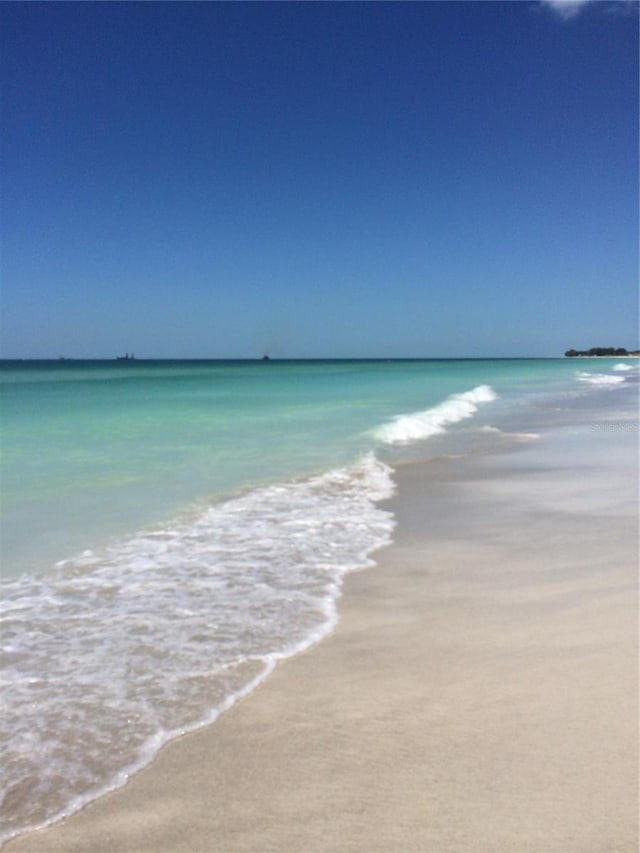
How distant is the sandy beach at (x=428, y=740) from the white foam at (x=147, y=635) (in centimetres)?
18

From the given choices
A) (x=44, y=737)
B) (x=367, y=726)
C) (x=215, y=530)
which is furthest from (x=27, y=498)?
(x=367, y=726)

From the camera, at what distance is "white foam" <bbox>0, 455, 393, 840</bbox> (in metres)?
2.64

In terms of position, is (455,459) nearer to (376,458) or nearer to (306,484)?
(376,458)

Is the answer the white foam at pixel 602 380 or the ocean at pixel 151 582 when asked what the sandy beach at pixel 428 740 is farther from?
the white foam at pixel 602 380

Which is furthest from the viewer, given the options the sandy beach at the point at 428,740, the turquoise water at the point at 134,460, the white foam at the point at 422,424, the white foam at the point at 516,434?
the white foam at the point at 422,424

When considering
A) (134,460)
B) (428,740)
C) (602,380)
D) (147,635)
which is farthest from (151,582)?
(602,380)

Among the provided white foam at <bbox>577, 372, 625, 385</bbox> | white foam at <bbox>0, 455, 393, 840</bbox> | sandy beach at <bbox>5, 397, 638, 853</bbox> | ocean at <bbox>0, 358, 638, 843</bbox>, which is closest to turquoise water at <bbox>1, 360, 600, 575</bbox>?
ocean at <bbox>0, 358, 638, 843</bbox>

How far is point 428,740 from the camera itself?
2625 mm

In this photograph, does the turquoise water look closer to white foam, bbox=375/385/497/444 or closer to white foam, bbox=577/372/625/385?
white foam, bbox=375/385/497/444

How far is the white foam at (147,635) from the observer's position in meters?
2.64

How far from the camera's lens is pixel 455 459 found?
420 inches

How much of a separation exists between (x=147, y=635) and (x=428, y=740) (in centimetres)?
185

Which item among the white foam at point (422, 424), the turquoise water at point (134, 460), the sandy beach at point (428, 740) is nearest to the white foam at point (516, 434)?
the white foam at point (422, 424)

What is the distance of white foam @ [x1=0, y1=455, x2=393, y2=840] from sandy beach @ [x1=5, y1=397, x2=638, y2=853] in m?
0.18
